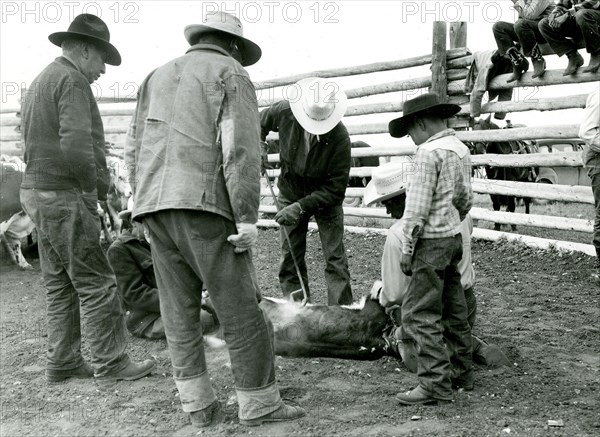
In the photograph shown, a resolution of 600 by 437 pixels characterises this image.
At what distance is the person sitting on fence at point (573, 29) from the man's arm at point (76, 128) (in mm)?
4858

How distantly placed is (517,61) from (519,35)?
387mm

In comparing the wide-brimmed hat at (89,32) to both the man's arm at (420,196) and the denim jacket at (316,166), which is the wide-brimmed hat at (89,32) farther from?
the man's arm at (420,196)

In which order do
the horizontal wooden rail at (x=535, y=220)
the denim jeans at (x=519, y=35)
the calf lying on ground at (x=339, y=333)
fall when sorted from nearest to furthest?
the calf lying on ground at (x=339, y=333) → the denim jeans at (x=519, y=35) → the horizontal wooden rail at (x=535, y=220)

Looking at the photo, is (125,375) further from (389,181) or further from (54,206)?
(389,181)

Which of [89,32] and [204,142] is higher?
[89,32]

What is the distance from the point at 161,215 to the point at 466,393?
6.89ft

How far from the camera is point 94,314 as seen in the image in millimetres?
4379

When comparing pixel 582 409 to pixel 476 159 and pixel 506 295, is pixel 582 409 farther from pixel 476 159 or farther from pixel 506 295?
pixel 476 159

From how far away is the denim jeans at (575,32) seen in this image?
255 inches

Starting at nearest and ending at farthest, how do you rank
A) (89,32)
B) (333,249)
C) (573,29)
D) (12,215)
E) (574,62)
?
(89,32)
(333,249)
(573,29)
(574,62)
(12,215)

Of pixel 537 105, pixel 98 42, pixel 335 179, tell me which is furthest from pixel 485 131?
pixel 98 42

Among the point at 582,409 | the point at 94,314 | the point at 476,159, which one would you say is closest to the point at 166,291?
the point at 94,314

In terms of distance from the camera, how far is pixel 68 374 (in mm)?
4516

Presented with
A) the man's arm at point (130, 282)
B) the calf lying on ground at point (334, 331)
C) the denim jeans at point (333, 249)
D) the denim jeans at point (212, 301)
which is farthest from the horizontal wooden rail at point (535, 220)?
the denim jeans at point (212, 301)
